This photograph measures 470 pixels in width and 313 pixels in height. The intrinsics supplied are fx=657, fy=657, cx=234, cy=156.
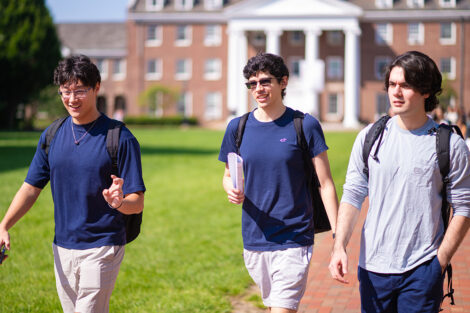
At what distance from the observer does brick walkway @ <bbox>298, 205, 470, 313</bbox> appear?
18.7 feet

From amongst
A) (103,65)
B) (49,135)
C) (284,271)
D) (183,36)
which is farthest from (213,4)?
(284,271)

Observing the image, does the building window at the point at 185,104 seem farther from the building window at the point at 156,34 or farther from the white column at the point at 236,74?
the building window at the point at 156,34

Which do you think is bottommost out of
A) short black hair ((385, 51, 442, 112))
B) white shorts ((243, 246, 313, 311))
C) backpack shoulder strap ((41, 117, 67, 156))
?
white shorts ((243, 246, 313, 311))

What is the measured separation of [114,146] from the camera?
3.69 m

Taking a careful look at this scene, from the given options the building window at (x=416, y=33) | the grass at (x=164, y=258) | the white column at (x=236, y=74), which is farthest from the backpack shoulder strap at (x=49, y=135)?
the building window at (x=416, y=33)

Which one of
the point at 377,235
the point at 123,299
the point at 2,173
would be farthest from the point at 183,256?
the point at 2,173

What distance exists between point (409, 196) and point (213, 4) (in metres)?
61.6

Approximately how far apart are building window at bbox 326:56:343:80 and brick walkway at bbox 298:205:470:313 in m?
54.4

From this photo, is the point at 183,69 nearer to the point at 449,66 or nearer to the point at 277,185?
the point at 449,66

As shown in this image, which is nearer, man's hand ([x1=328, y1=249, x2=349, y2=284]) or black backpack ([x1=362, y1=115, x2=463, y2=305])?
black backpack ([x1=362, y1=115, x2=463, y2=305])

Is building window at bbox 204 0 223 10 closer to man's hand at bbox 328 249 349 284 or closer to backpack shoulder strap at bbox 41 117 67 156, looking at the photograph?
backpack shoulder strap at bbox 41 117 67 156

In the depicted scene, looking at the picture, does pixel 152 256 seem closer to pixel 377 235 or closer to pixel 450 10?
pixel 377 235

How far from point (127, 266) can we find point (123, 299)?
1559 millimetres

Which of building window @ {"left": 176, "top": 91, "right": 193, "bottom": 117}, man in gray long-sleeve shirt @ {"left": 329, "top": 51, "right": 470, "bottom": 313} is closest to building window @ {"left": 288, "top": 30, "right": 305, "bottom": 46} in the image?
building window @ {"left": 176, "top": 91, "right": 193, "bottom": 117}
